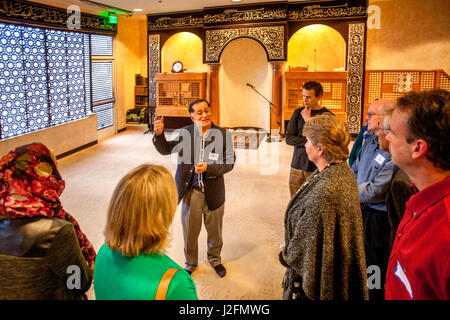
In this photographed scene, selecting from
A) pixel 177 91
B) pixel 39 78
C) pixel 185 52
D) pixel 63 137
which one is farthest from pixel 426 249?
pixel 185 52

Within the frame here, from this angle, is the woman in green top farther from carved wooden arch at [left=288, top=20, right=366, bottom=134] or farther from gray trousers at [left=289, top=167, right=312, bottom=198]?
carved wooden arch at [left=288, top=20, right=366, bottom=134]

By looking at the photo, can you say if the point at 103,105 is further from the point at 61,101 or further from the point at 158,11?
the point at 158,11

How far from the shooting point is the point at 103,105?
992 centimetres

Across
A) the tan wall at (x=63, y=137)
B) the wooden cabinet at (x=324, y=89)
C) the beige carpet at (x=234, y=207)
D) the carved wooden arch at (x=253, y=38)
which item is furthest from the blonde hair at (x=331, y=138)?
the carved wooden arch at (x=253, y=38)

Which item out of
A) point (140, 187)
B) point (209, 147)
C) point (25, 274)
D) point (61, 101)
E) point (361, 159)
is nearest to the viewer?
point (140, 187)

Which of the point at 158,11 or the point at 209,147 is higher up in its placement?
the point at 158,11

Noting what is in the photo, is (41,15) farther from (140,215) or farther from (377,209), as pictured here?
(140,215)

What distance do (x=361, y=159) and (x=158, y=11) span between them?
28.6 ft

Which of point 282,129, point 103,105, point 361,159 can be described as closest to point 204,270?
point 361,159

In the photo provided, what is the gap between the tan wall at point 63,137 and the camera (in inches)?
257

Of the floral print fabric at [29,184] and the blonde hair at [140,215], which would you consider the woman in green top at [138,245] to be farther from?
the floral print fabric at [29,184]

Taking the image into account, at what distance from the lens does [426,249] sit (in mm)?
1011

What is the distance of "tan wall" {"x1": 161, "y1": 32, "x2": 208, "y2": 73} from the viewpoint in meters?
11.0

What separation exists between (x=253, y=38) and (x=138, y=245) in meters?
9.00
